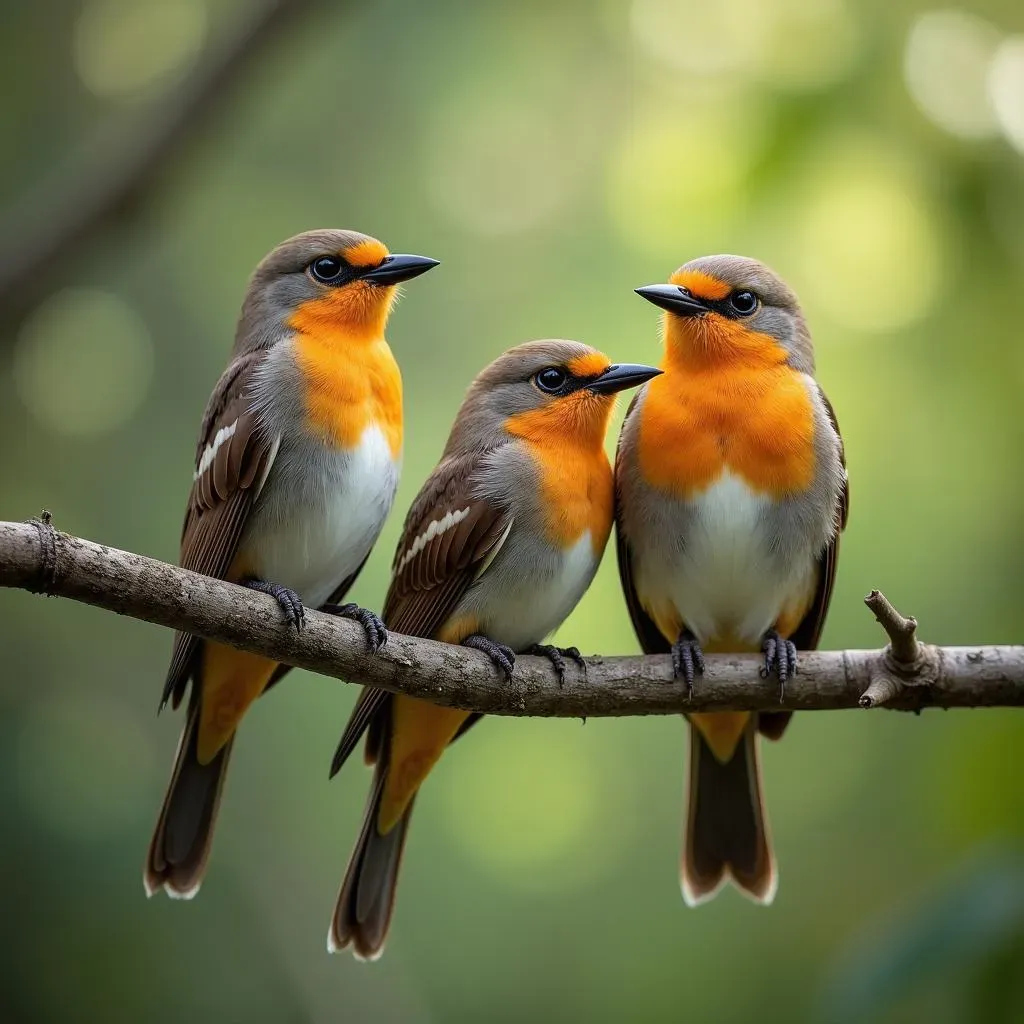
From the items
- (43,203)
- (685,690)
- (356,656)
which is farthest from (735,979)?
(43,203)

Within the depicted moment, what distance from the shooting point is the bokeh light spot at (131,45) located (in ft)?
38.4

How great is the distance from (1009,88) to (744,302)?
6.00ft

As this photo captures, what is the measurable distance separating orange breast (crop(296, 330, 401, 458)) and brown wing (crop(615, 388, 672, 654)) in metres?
1.01

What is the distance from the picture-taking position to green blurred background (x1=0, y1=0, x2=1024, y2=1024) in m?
7.21

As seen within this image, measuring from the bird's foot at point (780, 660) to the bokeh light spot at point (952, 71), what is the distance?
2722mm

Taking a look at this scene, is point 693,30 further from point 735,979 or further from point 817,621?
point 735,979

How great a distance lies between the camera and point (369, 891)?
5.88 meters

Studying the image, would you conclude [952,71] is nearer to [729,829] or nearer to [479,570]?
[479,570]

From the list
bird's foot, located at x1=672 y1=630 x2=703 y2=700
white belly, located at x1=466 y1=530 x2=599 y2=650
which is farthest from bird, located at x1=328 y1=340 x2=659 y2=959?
bird's foot, located at x1=672 y1=630 x2=703 y2=700

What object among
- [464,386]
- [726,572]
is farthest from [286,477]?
[464,386]

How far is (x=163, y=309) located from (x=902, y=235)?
6068 mm

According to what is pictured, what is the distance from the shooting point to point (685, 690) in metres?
5.52

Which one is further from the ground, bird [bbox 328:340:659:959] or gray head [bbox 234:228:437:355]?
gray head [bbox 234:228:437:355]

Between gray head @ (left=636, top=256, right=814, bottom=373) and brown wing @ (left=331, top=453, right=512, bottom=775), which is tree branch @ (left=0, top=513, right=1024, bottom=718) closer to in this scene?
brown wing @ (left=331, top=453, right=512, bottom=775)
